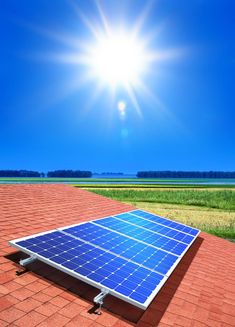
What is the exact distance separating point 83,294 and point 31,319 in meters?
1.15

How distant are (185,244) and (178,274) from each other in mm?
1526

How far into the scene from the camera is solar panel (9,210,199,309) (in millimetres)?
4891

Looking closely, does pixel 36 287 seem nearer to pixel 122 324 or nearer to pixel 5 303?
pixel 5 303

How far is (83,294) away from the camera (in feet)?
16.2

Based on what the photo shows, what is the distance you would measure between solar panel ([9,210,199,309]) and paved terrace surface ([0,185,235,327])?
1.08 ft

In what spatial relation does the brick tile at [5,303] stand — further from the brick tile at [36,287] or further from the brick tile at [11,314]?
the brick tile at [36,287]

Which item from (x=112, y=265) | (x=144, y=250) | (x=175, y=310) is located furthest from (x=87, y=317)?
(x=144, y=250)

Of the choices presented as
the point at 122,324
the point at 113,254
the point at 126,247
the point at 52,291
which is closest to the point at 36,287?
the point at 52,291


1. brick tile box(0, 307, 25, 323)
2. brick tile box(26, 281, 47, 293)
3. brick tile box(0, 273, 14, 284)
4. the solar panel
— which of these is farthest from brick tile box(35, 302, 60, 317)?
brick tile box(0, 273, 14, 284)

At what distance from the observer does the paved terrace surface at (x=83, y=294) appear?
4230 millimetres

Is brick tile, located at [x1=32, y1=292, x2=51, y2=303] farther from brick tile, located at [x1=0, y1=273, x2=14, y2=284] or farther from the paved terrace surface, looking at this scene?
brick tile, located at [x1=0, y1=273, x2=14, y2=284]

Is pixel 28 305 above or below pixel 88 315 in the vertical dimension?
above

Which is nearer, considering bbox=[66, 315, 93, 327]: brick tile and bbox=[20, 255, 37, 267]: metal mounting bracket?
bbox=[66, 315, 93, 327]: brick tile

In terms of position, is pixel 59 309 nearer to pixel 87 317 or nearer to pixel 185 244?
pixel 87 317
